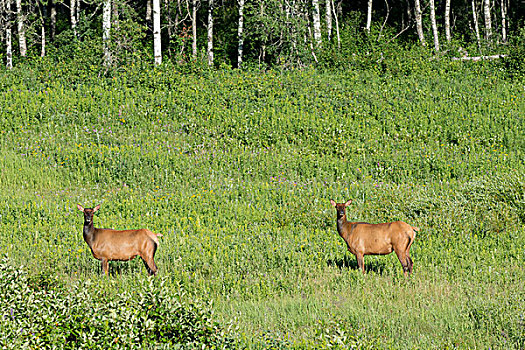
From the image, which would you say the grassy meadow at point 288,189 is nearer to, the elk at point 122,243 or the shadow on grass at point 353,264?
the shadow on grass at point 353,264

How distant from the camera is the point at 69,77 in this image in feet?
76.2

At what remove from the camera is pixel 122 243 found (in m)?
8.01

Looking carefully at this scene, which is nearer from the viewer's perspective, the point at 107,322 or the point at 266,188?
the point at 107,322

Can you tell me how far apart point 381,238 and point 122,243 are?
371 cm

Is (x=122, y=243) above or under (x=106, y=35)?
under

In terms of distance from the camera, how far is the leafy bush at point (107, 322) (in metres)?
5.57

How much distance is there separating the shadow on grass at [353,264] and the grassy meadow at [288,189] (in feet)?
0.16

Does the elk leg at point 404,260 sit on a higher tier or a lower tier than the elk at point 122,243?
lower

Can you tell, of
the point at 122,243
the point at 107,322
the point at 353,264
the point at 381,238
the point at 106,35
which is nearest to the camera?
the point at 107,322

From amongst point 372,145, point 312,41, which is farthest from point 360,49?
point 372,145

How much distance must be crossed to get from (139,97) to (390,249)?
15428 mm

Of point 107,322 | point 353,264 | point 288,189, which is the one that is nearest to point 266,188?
point 288,189

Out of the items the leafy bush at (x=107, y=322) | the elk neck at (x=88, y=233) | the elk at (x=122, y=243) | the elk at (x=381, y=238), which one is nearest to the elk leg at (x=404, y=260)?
the elk at (x=381, y=238)

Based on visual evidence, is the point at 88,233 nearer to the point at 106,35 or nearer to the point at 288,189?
the point at 288,189
